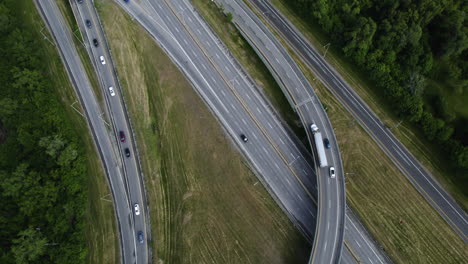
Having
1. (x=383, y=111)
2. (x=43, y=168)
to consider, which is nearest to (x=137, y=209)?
(x=43, y=168)

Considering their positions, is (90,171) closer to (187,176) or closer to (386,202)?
(187,176)

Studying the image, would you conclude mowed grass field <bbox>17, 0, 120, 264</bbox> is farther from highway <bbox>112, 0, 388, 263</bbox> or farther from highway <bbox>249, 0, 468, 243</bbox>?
highway <bbox>249, 0, 468, 243</bbox>

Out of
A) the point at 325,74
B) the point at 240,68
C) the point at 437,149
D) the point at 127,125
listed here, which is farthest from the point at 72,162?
the point at 437,149

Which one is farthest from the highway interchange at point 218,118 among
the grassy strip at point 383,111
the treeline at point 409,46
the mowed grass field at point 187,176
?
the treeline at point 409,46

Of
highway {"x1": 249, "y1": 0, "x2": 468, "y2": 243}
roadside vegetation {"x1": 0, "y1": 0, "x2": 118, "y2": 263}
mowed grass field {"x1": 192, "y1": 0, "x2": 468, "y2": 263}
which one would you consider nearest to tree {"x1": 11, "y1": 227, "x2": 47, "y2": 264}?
roadside vegetation {"x1": 0, "y1": 0, "x2": 118, "y2": 263}

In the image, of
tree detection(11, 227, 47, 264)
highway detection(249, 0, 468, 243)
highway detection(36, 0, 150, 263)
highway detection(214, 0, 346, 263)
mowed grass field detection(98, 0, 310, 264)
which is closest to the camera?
tree detection(11, 227, 47, 264)
